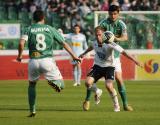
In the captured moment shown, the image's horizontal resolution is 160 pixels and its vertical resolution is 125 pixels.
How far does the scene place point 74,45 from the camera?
29578 millimetres

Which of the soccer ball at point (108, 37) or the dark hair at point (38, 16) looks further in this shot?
the soccer ball at point (108, 37)

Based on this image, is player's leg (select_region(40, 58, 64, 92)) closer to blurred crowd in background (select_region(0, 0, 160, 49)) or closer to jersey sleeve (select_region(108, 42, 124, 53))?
jersey sleeve (select_region(108, 42, 124, 53))

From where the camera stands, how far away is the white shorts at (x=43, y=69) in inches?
612

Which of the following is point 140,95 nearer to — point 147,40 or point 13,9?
point 147,40

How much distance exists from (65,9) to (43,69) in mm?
21269

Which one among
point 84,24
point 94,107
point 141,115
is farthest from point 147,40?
point 141,115

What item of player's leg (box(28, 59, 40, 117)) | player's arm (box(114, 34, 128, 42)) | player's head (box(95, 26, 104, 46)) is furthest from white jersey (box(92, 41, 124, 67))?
player's leg (box(28, 59, 40, 117))

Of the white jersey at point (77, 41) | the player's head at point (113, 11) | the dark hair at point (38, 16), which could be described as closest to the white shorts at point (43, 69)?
the dark hair at point (38, 16)

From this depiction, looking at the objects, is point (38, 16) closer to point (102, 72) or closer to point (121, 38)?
point (102, 72)

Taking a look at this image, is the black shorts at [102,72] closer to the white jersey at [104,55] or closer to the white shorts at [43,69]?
the white jersey at [104,55]

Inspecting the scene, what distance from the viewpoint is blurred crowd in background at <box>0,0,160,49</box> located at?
35.5 metres

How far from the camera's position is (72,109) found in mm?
17891

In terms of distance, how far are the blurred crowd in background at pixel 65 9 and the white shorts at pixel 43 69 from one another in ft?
62.1

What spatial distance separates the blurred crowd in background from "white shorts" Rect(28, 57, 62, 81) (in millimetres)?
18943
